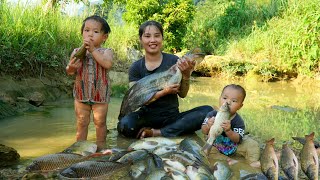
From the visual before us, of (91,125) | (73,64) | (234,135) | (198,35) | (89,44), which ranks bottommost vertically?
(91,125)

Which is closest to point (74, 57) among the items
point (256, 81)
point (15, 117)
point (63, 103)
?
point (15, 117)

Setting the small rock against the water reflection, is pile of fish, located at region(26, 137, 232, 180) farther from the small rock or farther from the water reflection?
the water reflection

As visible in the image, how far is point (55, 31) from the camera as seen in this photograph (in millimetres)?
7660

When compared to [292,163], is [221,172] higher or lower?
lower

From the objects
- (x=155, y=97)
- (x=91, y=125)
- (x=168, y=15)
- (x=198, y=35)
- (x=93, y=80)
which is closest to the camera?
(x=93, y=80)

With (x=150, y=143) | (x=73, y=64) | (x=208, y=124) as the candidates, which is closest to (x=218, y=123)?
(x=208, y=124)

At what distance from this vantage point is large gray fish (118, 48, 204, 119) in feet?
13.5

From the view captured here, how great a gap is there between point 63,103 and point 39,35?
1392mm

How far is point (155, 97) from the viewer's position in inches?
168

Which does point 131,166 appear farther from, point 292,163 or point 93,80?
point 93,80

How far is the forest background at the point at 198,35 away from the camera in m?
6.62

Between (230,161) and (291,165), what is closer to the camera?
(291,165)

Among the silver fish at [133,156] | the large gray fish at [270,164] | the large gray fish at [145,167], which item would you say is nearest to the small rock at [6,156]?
the silver fish at [133,156]

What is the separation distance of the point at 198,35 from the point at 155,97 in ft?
49.9
